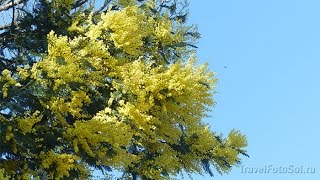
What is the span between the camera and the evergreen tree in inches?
Result: 286

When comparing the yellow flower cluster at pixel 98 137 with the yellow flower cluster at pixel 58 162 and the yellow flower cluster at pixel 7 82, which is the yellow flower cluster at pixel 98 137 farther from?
the yellow flower cluster at pixel 7 82

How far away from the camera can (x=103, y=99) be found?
897 cm

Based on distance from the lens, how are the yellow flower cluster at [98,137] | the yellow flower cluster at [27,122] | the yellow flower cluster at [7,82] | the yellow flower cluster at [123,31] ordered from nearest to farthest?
the yellow flower cluster at [7,82] → the yellow flower cluster at [27,122] → the yellow flower cluster at [98,137] → the yellow flower cluster at [123,31]

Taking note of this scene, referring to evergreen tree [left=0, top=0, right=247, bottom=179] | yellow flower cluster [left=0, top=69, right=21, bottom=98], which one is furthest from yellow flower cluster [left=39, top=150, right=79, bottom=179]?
yellow flower cluster [left=0, top=69, right=21, bottom=98]

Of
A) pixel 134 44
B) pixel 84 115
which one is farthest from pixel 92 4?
pixel 84 115

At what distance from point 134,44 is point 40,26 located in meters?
2.06

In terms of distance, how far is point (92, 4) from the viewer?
1105cm

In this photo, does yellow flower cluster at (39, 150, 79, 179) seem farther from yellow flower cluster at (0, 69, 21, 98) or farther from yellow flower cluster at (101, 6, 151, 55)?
yellow flower cluster at (101, 6, 151, 55)

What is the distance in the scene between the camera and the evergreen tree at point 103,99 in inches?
286

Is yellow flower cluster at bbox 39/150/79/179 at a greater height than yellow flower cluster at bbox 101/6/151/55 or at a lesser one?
lesser

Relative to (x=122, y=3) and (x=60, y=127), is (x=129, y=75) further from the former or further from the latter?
(x=122, y=3)

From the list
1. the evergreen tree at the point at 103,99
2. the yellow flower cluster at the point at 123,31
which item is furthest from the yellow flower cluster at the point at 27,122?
the yellow flower cluster at the point at 123,31

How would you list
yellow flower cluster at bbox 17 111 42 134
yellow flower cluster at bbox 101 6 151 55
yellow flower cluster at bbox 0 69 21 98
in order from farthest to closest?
yellow flower cluster at bbox 101 6 151 55, yellow flower cluster at bbox 17 111 42 134, yellow flower cluster at bbox 0 69 21 98

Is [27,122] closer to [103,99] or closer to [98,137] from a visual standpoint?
[98,137]
